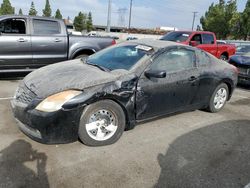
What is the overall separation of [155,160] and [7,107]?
3140 millimetres

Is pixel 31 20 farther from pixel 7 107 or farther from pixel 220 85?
pixel 220 85

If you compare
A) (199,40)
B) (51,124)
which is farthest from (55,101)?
(199,40)

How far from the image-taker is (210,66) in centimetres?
499

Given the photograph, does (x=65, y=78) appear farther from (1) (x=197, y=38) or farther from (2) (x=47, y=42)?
(1) (x=197, y=38)

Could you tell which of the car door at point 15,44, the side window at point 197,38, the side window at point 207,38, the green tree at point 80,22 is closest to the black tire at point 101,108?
the car door at point 15,44

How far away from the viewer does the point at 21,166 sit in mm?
3068

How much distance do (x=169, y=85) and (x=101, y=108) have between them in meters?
1.28

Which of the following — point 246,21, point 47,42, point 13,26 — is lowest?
point 47,42

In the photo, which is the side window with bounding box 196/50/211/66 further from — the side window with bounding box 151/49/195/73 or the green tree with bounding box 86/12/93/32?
the green tree with bounding box 86/12/93/32

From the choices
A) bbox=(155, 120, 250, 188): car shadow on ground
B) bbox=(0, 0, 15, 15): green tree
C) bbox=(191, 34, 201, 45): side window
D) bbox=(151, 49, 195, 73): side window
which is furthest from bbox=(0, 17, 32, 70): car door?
bbox=(0, 0, 15, 15): green tree

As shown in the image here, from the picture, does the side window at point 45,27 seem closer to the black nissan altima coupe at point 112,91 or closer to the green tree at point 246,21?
the black nissan altima coupe at point 112,91

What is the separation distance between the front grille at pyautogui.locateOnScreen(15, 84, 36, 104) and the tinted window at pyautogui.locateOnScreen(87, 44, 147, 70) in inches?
49.0

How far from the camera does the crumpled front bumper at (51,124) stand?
10.7 ft

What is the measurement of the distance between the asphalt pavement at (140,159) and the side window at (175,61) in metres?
1.03
